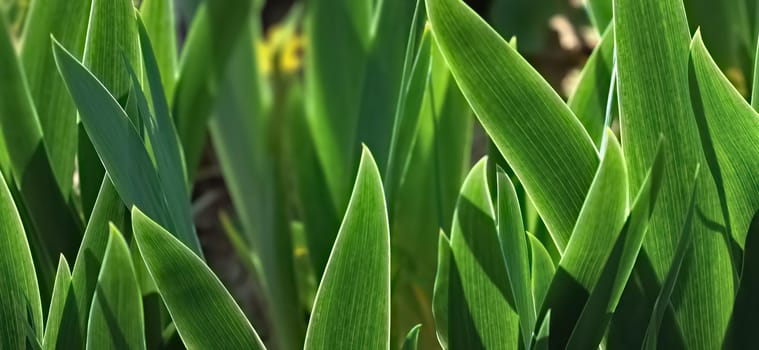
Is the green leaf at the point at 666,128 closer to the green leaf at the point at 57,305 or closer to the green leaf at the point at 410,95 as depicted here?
the green leaf at the point at 410,95

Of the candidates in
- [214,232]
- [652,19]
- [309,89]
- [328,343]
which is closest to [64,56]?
[328,343]

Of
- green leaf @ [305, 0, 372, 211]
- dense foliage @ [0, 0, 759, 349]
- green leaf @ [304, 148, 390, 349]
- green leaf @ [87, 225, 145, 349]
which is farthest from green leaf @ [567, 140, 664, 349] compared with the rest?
green leaf @ [305, 0, 372, 211]

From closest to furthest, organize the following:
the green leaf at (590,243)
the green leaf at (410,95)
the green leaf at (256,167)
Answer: the green leaf at (590,243) → the green leaf at (410,95) → the green leaf at (256,167)

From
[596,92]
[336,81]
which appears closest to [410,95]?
[596,92]

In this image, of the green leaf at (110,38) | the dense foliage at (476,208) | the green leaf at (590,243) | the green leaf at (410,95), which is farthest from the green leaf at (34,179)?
the green leaf at (590,243)

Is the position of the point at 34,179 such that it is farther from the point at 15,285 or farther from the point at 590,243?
the point at 590,243

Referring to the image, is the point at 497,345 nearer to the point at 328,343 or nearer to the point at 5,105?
the point at 328,343
